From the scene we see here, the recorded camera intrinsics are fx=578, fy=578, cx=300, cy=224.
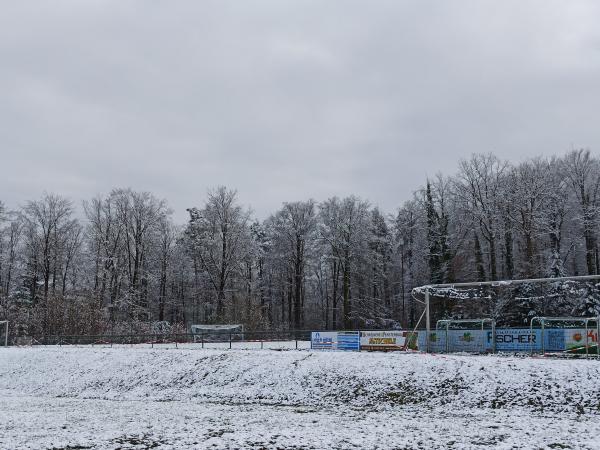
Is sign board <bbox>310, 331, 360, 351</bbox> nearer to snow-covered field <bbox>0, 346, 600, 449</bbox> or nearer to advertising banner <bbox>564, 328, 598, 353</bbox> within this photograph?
snow-covered field <bbox>0, 346, 600, 449</bbox>

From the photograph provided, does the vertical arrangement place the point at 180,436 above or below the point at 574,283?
below

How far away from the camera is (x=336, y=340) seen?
38.0m

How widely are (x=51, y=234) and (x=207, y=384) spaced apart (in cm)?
4440

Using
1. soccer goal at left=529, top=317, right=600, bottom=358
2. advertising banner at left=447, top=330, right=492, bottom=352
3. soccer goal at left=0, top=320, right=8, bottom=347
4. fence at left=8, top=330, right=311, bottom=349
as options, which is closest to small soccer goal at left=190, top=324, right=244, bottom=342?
fence at left=8, top=330, right=311, bottom=349

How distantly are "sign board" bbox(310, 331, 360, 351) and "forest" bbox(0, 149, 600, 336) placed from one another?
16.9 meters

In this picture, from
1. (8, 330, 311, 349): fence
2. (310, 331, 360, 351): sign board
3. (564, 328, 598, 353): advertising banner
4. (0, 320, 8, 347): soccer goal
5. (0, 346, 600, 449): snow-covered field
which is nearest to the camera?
(0, 346, 600, 449): snow-covered field

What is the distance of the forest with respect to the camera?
5534 centimetres

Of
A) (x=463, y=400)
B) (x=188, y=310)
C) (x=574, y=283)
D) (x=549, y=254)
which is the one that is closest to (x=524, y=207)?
(x=549, y=254)

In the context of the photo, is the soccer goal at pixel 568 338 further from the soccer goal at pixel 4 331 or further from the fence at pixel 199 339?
the soccer goal at pixel 4 331

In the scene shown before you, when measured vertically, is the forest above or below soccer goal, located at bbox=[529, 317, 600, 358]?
above

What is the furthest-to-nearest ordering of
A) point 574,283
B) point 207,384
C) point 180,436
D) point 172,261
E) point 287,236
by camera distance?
point 172,261, point 287,236, point 574,283, point 207,384, point 180,436

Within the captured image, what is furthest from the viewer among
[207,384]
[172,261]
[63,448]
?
[172,261]

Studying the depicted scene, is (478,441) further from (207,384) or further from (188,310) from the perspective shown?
(188,310)

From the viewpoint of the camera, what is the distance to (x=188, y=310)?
82938mm
